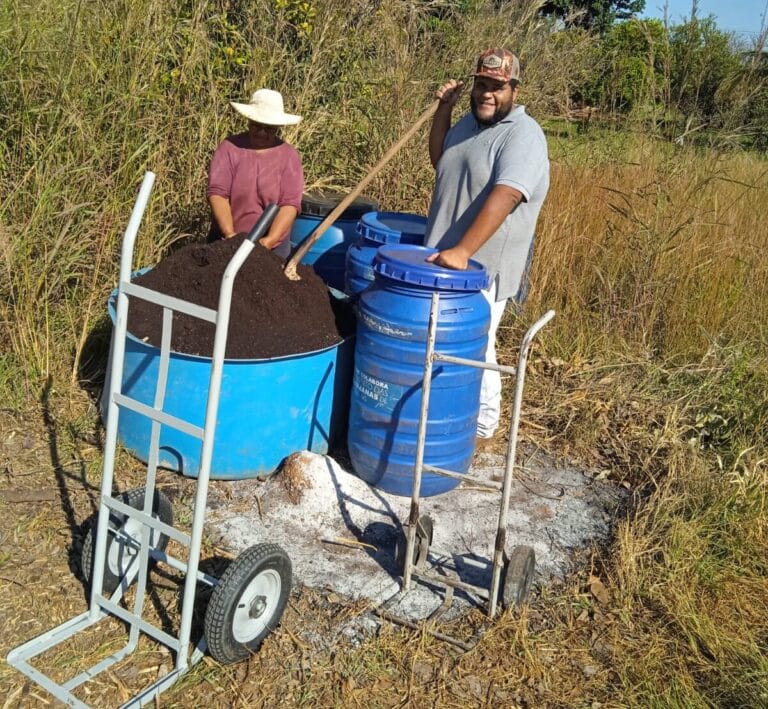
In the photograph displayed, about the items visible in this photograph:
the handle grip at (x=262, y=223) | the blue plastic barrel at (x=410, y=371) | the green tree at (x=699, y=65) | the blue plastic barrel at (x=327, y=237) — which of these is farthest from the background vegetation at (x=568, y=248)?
the handle grip at (x=262, y=223)

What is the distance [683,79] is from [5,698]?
506cm

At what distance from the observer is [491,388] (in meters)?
4.62

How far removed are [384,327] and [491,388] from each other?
3.18 ft

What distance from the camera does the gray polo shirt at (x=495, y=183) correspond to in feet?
13.3

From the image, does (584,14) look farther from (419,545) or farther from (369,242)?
(419,545)

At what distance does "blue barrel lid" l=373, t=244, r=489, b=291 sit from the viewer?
147 inches

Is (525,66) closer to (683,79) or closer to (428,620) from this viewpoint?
(683,79)

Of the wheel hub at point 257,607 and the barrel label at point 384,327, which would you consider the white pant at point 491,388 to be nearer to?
the barrel label at point 384,327

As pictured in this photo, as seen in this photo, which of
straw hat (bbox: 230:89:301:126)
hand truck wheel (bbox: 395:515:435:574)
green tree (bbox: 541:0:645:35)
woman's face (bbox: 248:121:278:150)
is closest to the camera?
hand truck wheel (bbox: 395:515:435:574)

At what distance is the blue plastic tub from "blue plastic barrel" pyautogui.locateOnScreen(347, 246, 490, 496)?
22 centimetres

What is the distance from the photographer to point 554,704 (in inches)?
116

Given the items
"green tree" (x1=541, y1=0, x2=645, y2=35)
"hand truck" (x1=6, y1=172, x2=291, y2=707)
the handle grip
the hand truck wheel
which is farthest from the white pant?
"green tree" (x1=541, y1=0, x2=645, y2=35)

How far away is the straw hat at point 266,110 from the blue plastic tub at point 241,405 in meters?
1.26

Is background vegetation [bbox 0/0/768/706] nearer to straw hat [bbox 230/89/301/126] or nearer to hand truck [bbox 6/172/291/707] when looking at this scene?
hand truck [bbox 6/172/291/707]
